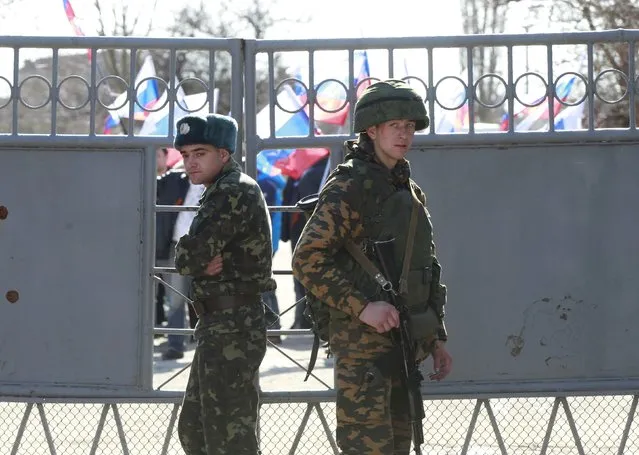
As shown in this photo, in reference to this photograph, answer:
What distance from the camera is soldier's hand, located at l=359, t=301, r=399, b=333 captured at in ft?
13.9

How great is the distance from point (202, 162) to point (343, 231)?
106 cm

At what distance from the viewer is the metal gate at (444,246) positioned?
6.15 m

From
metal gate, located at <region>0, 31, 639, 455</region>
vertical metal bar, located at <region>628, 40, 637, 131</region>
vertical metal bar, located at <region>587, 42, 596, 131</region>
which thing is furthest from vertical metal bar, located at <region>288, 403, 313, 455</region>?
vertical metal bar, located at <region>628, 40, 637, 131</region>

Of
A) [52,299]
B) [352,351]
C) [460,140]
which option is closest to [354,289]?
[352,351]

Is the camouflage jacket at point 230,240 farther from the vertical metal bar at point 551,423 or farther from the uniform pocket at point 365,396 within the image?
the vertical metal bar at point 551,423

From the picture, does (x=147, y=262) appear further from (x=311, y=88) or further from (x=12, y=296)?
(x=311, y=88)

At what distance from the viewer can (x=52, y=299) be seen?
6.23 meters

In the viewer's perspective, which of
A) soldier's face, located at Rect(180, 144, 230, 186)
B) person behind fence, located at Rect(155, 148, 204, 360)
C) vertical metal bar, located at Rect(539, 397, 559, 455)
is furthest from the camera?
person behind fence, located at Rect(155, 148, 204, 360)

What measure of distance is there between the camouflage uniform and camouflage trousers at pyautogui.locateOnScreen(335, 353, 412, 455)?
Answer: 78cm

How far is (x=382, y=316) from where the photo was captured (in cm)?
424

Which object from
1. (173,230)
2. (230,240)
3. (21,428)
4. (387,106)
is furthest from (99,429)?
(173,230)

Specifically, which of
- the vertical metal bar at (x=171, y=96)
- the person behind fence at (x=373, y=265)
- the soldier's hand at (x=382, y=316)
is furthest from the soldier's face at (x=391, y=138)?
the vertical metal bar at (x=171, y=96)

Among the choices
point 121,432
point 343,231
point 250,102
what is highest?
point 250,102

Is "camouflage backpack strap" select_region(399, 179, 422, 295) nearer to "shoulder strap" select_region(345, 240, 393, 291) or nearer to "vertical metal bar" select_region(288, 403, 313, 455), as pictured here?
"shoulder strap" select_region(345, 240, 393, 291)
